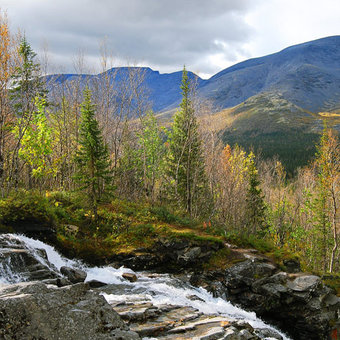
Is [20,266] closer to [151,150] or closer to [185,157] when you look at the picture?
[185,157]

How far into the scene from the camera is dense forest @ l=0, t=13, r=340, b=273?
52.8ft

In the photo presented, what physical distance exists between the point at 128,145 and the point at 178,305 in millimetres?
22519

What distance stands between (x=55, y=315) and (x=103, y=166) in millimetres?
12349

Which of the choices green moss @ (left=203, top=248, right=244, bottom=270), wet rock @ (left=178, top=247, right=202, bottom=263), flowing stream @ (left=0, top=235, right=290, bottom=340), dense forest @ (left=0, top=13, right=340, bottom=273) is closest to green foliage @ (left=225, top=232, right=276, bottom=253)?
dense forest @ (left=0, top=13, right=340, bottom=273)

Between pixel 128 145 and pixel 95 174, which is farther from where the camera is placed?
pixel 128 145

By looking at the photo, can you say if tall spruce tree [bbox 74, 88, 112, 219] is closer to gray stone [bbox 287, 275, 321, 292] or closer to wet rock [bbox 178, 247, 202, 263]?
wet rock [bbox 178, 247, 202, 263]

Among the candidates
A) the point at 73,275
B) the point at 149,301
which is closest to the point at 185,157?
the point at 73,275

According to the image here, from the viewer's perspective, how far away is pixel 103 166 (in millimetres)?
16891

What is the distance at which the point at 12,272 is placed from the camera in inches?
375

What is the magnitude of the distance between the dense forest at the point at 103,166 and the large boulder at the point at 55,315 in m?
9.17

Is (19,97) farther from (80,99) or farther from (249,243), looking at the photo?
(249,243)

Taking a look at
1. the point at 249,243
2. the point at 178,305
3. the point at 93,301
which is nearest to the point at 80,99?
the point at 249,243

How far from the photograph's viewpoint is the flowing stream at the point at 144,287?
34.2 ft

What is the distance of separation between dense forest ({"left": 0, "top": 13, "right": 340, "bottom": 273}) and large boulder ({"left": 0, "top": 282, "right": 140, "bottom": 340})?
917cm
